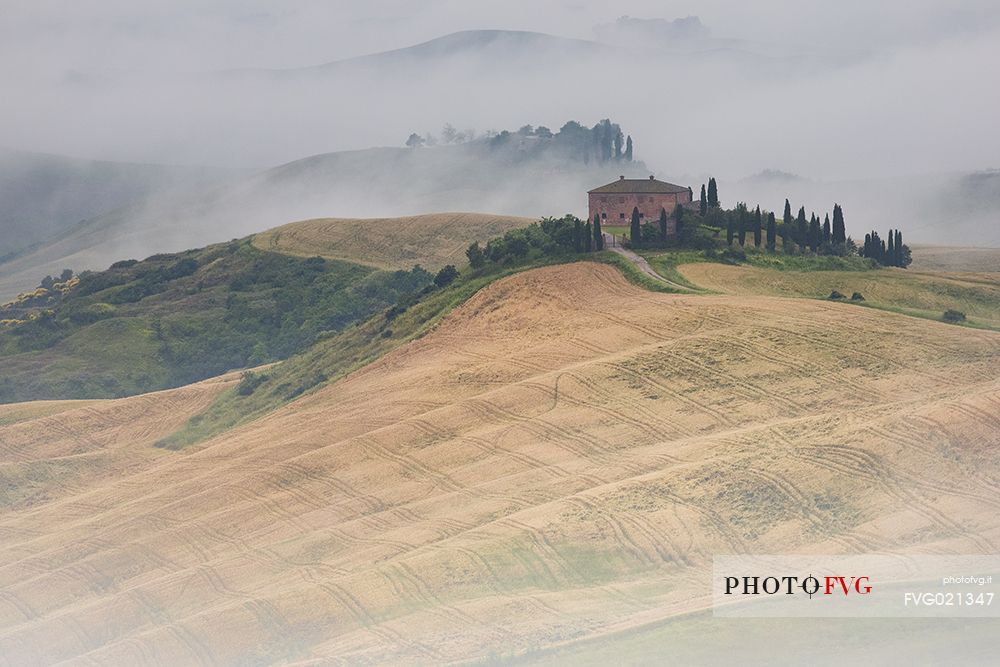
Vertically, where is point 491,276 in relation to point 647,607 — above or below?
above

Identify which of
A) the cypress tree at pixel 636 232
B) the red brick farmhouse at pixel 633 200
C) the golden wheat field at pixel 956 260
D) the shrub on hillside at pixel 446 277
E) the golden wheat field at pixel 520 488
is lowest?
the golden wheat field at pixel 520 488

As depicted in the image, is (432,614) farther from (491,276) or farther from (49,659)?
(491,276)

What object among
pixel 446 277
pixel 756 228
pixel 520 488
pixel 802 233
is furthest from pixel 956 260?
pixel 520 488

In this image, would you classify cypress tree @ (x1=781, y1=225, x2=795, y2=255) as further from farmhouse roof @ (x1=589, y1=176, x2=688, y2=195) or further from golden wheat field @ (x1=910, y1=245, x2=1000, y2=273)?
golden wheat field @ (x1=910, y1=245, x2=1000, y2=273)

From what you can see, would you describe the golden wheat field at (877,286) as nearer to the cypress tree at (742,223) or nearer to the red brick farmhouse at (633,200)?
the cypress tree at (742,223)

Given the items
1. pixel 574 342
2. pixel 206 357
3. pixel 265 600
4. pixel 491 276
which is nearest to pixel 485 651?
pixel 265 600

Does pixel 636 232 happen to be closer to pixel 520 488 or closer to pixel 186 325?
pixel 520 488

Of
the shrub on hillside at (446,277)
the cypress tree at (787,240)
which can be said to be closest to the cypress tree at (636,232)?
the cypress tree at (787,240)
